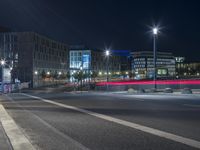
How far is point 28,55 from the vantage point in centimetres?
13188

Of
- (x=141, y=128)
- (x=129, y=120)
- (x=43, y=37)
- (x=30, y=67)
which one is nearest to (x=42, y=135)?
(x=141, y=128)

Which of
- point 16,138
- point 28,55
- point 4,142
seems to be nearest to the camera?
point 4,142

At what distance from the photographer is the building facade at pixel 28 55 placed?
132m

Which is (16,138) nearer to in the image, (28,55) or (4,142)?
(4,142)

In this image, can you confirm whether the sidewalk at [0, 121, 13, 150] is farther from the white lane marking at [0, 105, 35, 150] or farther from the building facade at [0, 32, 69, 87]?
the building facade at [0, 32, 69, 87]

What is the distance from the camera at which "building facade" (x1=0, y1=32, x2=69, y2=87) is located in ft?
432

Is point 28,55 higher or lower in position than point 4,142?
higher

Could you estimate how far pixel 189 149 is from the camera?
7961 millimetres

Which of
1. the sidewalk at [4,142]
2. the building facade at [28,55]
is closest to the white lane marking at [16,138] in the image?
the sidewalk at [4,142]

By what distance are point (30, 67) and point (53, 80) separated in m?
18.3

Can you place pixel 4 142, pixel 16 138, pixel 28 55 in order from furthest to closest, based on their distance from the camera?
pixel 28 55 → pixel 16 138 → pixel 4 142

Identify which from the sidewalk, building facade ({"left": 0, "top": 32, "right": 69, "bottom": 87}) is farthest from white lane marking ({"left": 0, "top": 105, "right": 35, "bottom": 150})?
building facade ({"left": 0, "top": 32, "right": 69, "bottom": 87})

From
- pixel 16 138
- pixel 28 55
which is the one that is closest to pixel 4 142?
pixel 16 138

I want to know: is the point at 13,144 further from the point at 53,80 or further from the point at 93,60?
the point at 93,60
